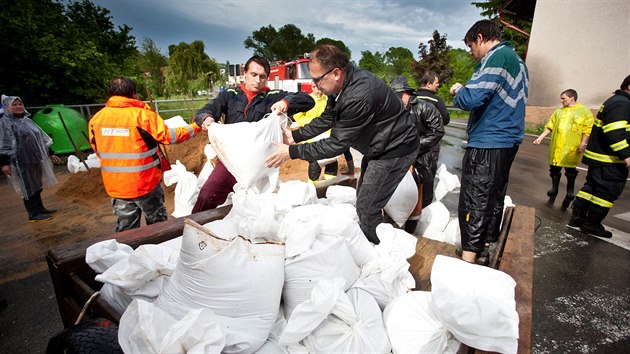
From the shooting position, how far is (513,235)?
1871 mm

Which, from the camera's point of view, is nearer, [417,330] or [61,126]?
[417,330]

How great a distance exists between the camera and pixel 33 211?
422 centimetres

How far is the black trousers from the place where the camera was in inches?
86.5

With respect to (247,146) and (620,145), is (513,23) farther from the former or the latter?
(247,146)

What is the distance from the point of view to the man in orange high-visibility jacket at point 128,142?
2.42m

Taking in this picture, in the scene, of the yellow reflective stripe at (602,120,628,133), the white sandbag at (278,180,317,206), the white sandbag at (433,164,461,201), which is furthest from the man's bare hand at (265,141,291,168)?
the yellow reflective stripe at (602,120,628,133)

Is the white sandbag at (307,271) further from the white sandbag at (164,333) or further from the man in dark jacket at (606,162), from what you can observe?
the man in dark jacket at (606,162)

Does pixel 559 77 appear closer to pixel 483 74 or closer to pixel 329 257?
pixel 483 74

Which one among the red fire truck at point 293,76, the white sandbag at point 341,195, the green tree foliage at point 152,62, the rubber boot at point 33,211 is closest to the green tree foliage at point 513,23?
the red fire truck at point 293,76

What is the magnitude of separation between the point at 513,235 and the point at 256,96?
220 centimetres

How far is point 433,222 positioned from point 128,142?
2.77m

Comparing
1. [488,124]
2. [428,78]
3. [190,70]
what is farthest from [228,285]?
[190,70]

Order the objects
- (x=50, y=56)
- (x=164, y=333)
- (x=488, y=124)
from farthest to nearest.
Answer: (x=50, y=56) < (x=488, y=124) < (x=164, y=333)

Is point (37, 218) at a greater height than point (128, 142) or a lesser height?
lesser
